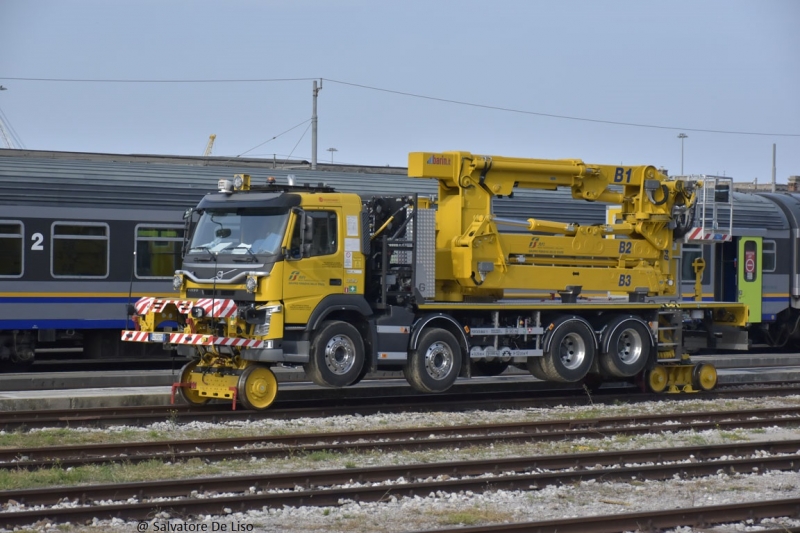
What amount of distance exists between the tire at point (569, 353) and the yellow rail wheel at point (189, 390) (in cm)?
529

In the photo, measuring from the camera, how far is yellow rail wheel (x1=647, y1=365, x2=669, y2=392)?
1773 centimetres

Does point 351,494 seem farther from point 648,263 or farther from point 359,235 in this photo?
point 648,263

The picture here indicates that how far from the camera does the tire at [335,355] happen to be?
14.3m

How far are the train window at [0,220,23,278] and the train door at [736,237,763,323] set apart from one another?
15.8 meters

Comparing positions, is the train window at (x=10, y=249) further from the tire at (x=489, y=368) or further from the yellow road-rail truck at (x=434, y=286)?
the tire at (x=489, y=368)

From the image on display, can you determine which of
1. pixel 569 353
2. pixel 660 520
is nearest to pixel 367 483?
pixel 660 520

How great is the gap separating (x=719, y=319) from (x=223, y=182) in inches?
370

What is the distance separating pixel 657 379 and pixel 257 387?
23.8ft

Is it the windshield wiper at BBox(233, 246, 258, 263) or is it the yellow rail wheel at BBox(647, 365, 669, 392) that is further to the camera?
the yellow rail wheel at BBox(647, 365, 669, 392)

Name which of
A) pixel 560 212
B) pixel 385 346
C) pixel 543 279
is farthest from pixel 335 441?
pixel 560 212

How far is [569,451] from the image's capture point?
1209 cm

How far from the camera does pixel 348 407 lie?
1487 centimetres

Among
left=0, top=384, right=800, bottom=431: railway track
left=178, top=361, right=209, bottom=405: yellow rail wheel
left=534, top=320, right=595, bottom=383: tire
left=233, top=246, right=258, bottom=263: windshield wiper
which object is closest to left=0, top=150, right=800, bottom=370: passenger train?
left=0, top=384, right=800, bottom=431: railway track

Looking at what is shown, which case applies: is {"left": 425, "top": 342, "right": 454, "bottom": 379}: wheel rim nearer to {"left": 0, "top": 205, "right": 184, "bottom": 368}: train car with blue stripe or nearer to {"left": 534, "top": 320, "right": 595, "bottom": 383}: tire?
{"left": 534, "top": 320, "right": 595, "bottom": 383}: tire
